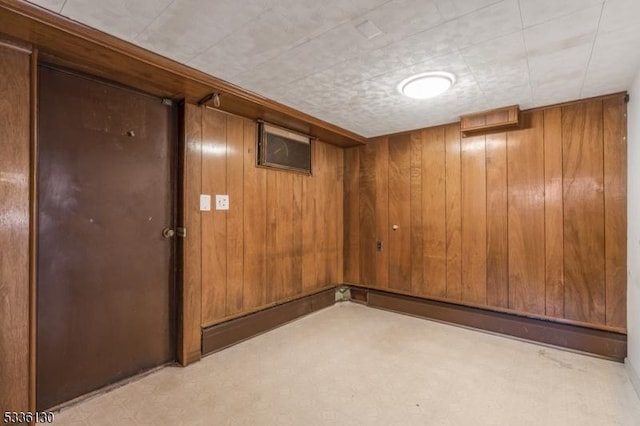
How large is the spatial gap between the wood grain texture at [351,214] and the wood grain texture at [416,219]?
0.78 m

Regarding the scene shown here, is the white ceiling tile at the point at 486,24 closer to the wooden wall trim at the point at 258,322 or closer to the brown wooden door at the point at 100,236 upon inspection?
the brown wooden door at the point at 100,236

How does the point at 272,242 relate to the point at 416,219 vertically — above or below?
below

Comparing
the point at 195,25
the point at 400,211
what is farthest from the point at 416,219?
the point at 195,25

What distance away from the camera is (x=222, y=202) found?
2.79 m

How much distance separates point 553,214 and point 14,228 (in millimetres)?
4008

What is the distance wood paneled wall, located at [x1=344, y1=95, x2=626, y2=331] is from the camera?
260 cm

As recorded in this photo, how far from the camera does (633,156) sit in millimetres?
2320

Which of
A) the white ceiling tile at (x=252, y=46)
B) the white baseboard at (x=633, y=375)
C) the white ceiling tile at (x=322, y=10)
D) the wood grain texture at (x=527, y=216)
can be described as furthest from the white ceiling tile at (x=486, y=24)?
the white baseboard at (x=633, y=375)

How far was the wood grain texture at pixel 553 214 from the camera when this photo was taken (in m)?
2.78

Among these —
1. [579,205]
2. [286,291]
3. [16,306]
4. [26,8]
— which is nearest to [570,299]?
[579,205]

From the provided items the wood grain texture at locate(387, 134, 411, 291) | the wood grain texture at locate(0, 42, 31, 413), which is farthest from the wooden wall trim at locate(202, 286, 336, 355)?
the wood grain texture at locate(0, 42, 31, 413)

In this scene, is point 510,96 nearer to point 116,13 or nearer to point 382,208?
point 382,208

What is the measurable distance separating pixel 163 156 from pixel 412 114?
2378 millimetres

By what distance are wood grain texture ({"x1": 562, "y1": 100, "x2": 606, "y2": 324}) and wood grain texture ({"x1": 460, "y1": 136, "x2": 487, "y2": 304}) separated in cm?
68
